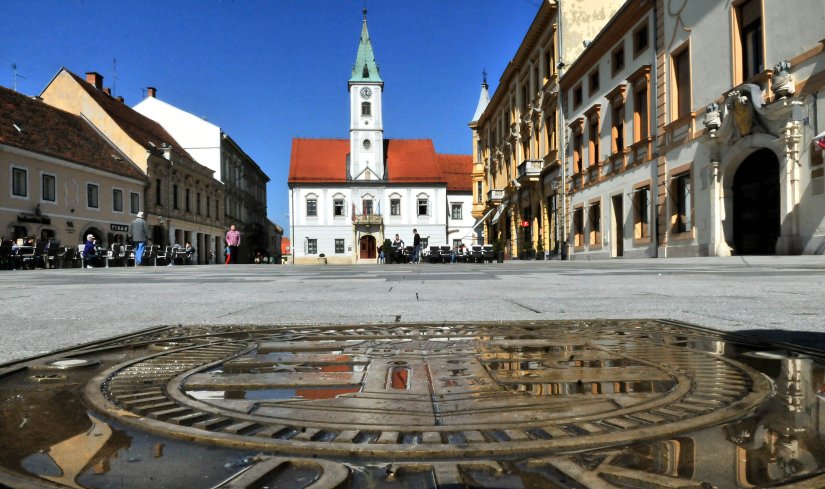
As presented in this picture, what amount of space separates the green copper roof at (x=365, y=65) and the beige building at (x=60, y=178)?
2427 cm

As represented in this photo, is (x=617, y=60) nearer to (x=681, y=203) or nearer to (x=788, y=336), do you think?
(x=681, y=203)

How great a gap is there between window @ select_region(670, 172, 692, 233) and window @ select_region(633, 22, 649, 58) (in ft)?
16.5

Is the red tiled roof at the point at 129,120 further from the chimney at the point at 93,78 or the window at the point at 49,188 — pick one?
the window at the point at 49,188

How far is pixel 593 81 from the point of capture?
2333 cm

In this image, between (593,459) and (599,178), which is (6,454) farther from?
(599,178)

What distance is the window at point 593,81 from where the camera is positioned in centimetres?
2304

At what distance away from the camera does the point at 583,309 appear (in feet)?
11.7

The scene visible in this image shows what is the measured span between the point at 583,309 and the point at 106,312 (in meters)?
2.99

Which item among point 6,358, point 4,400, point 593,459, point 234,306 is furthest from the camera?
point 234,306

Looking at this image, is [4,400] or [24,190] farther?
[24,190]

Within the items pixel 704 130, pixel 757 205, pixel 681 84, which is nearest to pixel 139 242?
pixel 704 130

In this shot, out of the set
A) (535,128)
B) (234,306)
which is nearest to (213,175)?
(535,128)

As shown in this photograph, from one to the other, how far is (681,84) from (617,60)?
4.98 metres

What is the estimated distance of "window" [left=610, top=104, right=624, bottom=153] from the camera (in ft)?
69.1
